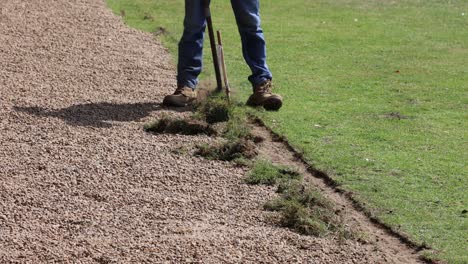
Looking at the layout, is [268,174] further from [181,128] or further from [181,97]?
[181,97]

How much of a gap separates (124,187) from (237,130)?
1.83 m

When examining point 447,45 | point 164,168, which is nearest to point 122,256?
point 164,168

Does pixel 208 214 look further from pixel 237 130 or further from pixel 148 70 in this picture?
pixel 148 70

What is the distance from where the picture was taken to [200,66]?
37.4 feet

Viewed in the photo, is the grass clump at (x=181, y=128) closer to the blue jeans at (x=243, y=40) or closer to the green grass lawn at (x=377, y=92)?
the green grass lawn at (x=377, y=92)

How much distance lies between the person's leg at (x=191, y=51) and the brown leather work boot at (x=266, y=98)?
589 mm

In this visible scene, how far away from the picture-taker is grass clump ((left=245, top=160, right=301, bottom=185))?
28.9 feet

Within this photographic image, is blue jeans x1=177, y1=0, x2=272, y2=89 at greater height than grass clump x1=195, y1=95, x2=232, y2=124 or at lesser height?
greater

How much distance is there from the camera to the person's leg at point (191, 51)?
440 inches

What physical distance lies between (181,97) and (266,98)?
31.2 inches

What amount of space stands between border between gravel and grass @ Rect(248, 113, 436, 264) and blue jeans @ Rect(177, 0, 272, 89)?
68 centimetres

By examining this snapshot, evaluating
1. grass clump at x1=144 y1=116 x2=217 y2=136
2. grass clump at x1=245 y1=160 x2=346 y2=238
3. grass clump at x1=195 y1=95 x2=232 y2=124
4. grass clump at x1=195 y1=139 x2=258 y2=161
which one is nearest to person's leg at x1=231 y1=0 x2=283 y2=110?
grass clump at x1=195 y1=95 x2=232 y2=124

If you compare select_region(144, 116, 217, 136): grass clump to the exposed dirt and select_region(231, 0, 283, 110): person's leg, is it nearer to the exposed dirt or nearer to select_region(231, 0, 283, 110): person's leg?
the exposed dirt

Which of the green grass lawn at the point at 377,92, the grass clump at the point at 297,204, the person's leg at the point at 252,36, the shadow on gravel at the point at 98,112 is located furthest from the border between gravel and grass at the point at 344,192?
the shadow on gravel at the point at 98,112
